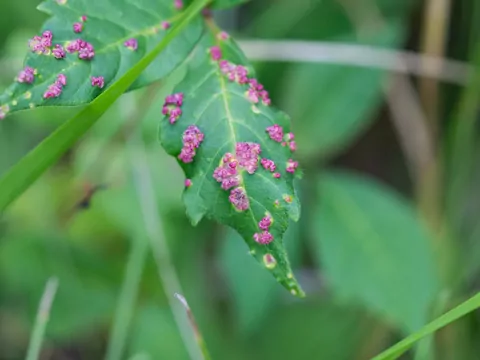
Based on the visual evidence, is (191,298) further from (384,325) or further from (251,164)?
(251,164)

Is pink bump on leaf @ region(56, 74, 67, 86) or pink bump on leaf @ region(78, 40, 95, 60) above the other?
pink bump on leaf @ region(78, 40, 95, 60)

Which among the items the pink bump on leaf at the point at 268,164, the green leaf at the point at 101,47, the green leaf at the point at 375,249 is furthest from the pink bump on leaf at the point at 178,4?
the green leaf at the point at 375,249

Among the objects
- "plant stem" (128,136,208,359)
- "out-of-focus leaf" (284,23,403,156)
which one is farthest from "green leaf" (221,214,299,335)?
"out-of-focus leaf" (284,23,403,156)

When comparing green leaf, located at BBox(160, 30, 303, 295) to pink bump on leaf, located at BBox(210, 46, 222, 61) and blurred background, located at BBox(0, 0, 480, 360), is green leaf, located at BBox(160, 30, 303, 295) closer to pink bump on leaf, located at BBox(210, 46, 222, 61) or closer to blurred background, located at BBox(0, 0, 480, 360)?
pink bump on leaf, located at BBox(210, 46, 222, 61)

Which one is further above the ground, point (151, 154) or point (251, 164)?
point (251, 164)

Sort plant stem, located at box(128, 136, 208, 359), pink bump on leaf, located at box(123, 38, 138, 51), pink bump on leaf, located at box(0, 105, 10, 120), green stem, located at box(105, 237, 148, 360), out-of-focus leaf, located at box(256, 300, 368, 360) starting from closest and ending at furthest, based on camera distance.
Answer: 1. pink bump on leaf, located at box(0, 105, 10, 120)
2. pink bump on leaf, located at box(123, 38, 138, 51)
3. green stem, located at box(105, 237, 148, 360)
4. plant stem, located at box(128, 136, 208, 359)
5. out-of-focus leaf, located at box(256, 300, 368, 360)

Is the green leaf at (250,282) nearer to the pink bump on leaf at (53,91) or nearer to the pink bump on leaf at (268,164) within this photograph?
the pink bump on leaf at (268,164)

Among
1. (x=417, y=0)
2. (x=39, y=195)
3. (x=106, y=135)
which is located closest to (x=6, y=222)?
(x=39, y=195)

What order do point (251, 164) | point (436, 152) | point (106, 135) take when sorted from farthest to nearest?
point (436, 152)
point (106, 135)
point (251, 164)
